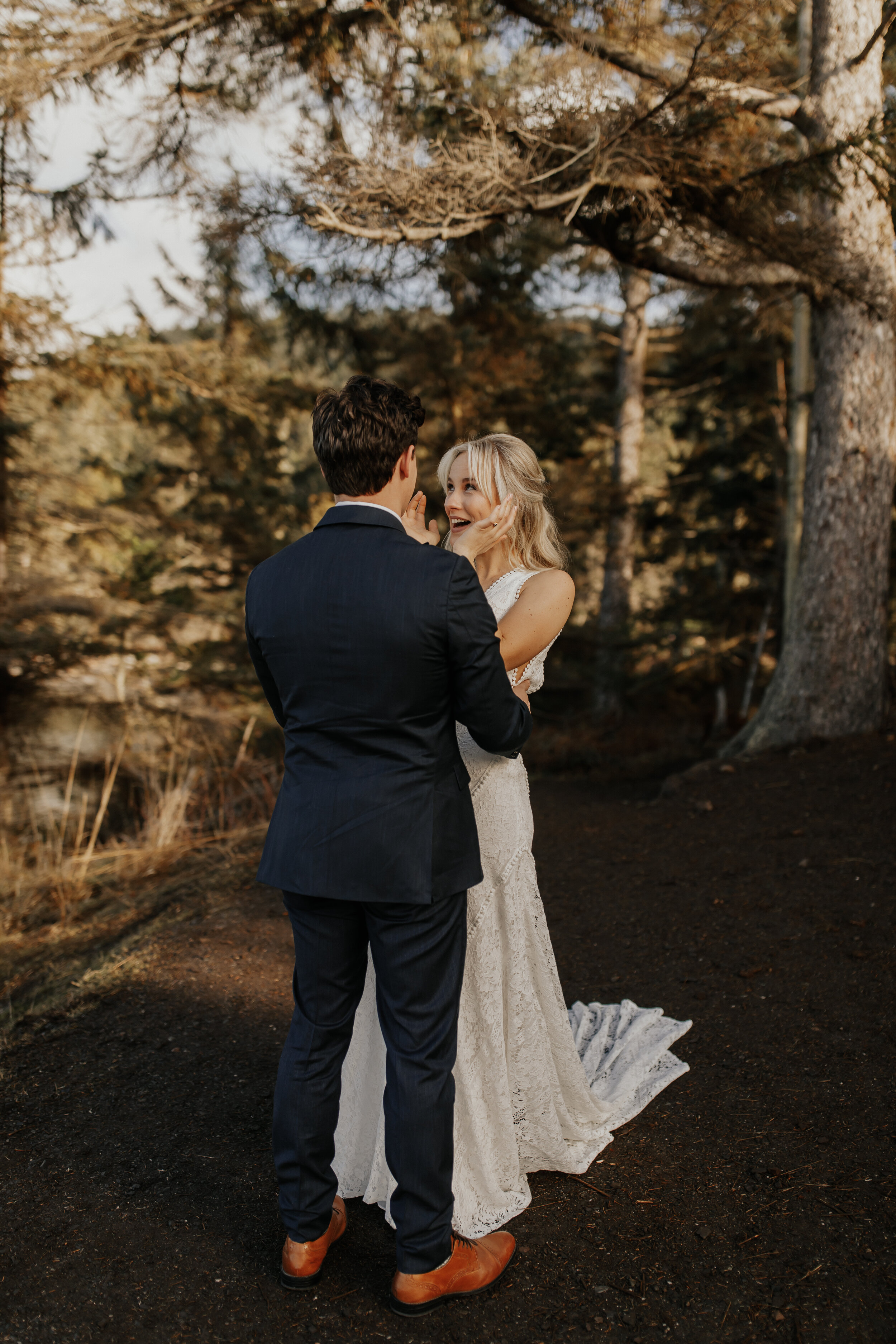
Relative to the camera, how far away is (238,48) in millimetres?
6680

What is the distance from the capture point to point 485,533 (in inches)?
88.4

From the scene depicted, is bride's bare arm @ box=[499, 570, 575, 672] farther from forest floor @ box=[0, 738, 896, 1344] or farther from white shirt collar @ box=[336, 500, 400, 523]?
forest floor @ box=[0, 738, 896, 1344]

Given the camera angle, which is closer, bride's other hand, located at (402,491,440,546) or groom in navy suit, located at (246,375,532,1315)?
groom in navy suit, located at (246,375,532,1315)

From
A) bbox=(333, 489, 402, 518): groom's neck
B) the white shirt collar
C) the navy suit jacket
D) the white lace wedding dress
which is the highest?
bbox=(333, 489, 402, 518): groom's neck

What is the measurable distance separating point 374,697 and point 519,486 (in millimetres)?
925

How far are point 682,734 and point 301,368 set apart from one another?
618 cm

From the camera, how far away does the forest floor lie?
6.62 feet

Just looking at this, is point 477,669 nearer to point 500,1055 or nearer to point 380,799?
point 380,799

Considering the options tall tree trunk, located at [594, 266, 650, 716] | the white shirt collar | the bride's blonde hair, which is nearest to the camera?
the white shirt collar

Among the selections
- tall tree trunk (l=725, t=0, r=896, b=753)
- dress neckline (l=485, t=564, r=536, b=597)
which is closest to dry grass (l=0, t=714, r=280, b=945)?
dress neckline (l=485, t=564, r=536, b=597)

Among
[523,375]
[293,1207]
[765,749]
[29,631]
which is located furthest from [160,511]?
[293,1207]

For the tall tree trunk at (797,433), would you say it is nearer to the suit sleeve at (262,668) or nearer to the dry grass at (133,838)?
the dry grass at (133,838)

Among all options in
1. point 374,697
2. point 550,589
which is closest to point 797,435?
point 550,589

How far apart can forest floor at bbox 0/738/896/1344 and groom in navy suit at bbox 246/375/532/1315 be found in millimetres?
244
